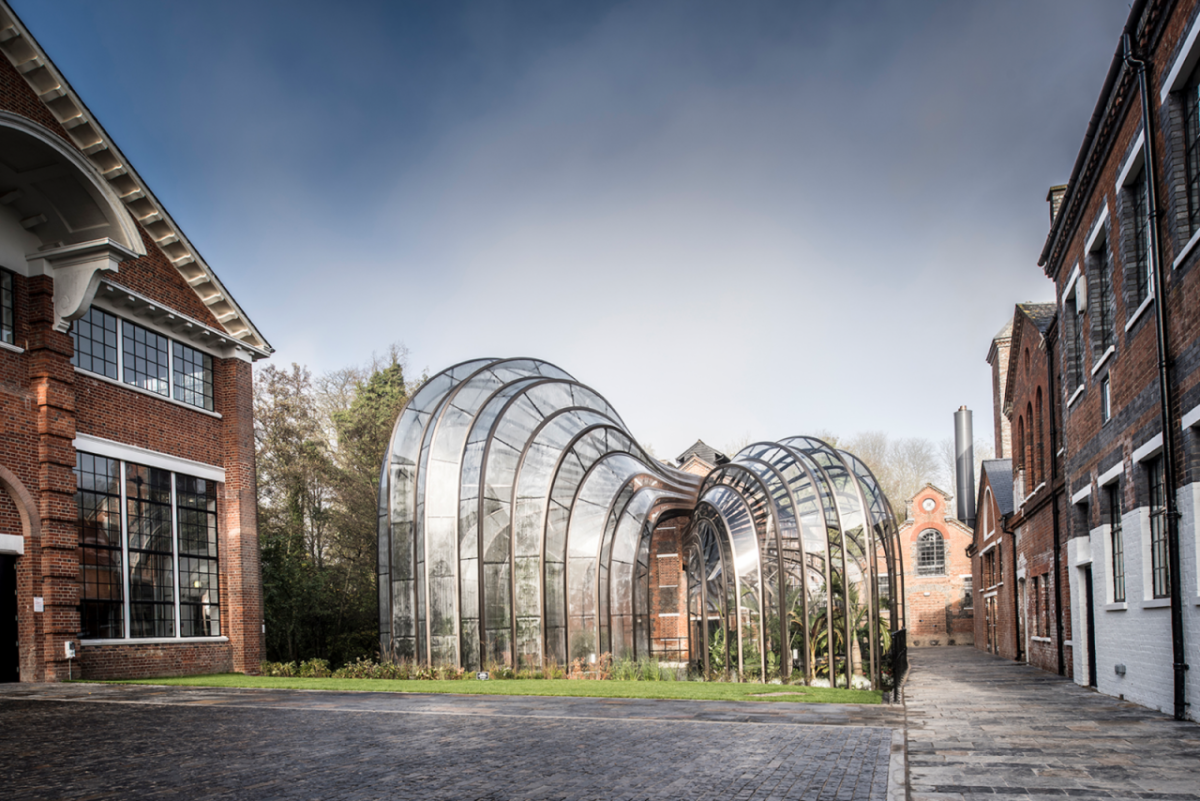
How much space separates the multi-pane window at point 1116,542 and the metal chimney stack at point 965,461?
30.4 metres

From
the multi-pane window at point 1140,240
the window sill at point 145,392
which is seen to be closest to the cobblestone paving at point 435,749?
the multi-pane window at point 1140,240

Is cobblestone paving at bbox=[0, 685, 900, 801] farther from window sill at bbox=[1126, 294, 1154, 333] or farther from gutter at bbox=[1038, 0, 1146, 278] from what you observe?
gutter at bbox=[1038, 0, 1146, 278]

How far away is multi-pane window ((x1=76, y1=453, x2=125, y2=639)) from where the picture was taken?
1717 centimetres

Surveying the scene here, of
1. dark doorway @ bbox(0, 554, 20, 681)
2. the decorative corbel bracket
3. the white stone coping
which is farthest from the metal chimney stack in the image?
dark doorway @ bbox(0, 554, 20, 681)

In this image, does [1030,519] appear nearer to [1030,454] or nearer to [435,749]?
[1030,454]

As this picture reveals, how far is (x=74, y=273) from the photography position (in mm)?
16656

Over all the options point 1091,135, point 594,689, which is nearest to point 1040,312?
point 1091,135

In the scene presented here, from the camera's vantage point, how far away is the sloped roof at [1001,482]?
2961 cm

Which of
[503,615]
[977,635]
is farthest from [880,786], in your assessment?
[977,635]

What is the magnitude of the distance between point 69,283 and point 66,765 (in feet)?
39.7

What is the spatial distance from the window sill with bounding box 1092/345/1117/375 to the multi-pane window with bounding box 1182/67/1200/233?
370 cm

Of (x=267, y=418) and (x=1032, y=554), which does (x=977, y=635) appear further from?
(x=267, y=418)

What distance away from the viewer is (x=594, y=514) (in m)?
22.5

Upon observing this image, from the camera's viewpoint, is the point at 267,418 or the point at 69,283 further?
the point at 267,418
